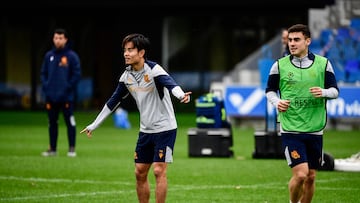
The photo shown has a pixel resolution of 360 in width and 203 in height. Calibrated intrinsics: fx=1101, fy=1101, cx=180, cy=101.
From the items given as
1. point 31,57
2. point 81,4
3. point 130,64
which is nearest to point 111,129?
point 81,4

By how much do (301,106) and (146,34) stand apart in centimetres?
2562

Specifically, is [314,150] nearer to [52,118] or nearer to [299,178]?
[299,178]

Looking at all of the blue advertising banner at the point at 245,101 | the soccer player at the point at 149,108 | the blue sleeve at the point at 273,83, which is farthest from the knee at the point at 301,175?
the blue advertising banner at the point at 245,101

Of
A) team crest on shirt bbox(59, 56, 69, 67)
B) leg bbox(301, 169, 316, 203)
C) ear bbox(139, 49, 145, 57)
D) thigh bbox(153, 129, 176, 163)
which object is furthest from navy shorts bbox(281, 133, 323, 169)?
team crest on shirt bbox(59, 56, 69, 67)

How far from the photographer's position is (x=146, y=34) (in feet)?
123

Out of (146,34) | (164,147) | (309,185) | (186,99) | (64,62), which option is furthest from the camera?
(146,34)

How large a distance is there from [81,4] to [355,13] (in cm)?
893

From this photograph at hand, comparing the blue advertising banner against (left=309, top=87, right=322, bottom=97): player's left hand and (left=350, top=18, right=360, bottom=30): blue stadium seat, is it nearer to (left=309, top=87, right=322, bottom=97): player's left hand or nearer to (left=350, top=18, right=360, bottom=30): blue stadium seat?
(left=350, top=18, right=360, bottom=30): blue stadium seat

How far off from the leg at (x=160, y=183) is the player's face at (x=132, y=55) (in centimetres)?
114

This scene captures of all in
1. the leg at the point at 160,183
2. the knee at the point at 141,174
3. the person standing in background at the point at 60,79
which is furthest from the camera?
the person standing in background at the point at 60,79

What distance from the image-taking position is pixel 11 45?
1529 inches

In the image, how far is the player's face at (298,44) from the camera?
12.2 metres

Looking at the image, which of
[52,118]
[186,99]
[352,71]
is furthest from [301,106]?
[352,71]

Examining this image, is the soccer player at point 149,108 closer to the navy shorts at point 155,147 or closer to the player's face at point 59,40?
the navy shorts at point 155,147
